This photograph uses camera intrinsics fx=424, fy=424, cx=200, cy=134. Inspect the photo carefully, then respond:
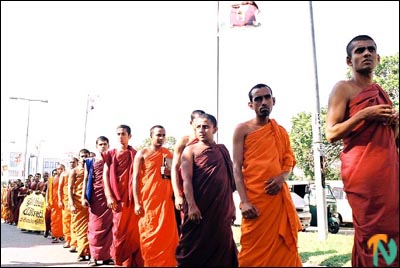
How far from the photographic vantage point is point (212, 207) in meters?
4.41

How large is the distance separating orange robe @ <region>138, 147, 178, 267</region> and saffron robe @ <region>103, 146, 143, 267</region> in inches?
19.5

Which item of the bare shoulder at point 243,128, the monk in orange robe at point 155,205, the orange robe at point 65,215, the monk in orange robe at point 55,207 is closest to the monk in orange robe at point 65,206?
the orange robe at point 65,215

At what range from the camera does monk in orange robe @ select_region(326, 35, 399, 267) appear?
2.87 metres

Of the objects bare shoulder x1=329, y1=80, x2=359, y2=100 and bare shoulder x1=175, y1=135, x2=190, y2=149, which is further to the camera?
bare shoulder x1=175, y1=135, x2=190, y2=149

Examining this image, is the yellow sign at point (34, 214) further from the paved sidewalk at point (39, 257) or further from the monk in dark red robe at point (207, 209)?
the monk in dark red robe at point (207, 209)

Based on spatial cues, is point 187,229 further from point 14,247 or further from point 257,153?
point 14,247

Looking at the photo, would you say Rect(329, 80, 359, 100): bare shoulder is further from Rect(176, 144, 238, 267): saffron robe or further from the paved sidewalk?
the paved sidewalk

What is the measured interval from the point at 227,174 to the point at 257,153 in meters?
0.81

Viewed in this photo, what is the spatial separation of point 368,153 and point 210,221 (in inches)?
74.6

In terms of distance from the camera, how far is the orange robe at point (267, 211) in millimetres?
3664

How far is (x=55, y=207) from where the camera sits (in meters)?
11.3

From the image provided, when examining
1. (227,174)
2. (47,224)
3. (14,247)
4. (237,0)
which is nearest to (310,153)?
(237,0)

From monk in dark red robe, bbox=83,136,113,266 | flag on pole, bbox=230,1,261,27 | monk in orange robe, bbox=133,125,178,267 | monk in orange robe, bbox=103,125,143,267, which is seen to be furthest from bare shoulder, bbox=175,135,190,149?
flag on pole, bbox=230,1,261,27

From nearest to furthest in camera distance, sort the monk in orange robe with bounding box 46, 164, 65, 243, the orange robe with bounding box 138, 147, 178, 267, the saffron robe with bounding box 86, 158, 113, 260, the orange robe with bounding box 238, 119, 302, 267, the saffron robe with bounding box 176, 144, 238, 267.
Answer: the orange robe with bounding box 238, 119, 302, 267
the saffron robe with bounding box 176, 144, 238, 267
the orange robe with bounding box 138, 147, 178, 267
the saffron robe with bounding box 86, 158, 113, 260
the monk in orange robe with bounding box 46, 164, 65, 243
